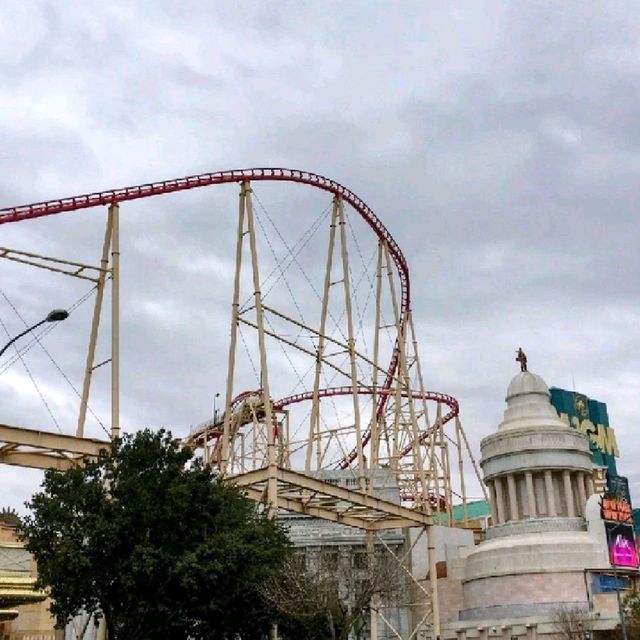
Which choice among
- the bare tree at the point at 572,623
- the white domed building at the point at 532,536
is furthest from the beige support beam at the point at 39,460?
the white domed building at the point at 532,536

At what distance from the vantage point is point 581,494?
49.1m

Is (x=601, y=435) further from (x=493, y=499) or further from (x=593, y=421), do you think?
(x=493, y=499)

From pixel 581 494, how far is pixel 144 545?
3230 centimetres

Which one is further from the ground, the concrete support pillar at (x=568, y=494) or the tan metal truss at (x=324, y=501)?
the concrete support pillar at (x=568, y=494)

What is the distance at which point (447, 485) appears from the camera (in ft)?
199

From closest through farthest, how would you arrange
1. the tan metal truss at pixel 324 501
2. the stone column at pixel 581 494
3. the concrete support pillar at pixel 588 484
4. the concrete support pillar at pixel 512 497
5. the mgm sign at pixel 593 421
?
the tan metal truss at pixel 324 501
the stone column at pixel 581 494
the concrete support pillar at pixel 512 497
the concrete support pillar at pixel 588 484
the mgm sign at pixel 593 421

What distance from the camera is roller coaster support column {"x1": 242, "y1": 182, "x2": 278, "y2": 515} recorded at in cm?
3130

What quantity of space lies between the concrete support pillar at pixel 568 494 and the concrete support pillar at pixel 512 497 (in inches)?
109

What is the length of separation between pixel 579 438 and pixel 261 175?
25.1 meters

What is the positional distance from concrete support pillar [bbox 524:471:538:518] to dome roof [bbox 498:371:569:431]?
9.57 ft

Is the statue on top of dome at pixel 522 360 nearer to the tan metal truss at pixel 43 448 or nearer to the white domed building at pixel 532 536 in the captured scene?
the white domed building at pixel 532 536

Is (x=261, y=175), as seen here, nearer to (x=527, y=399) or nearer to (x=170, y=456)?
(x=170, y=456)

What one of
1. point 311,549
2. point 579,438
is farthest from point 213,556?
point 579,438

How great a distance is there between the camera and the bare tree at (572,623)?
36375 mm
